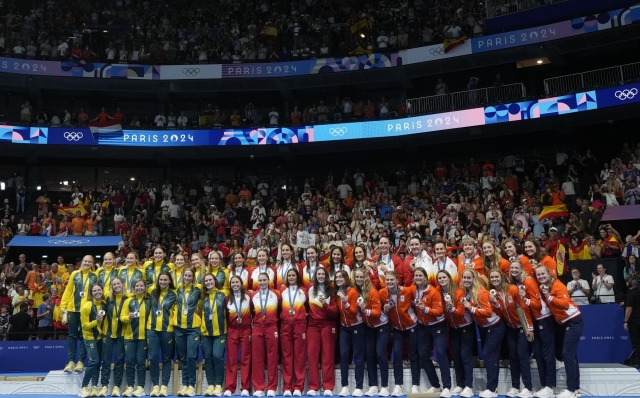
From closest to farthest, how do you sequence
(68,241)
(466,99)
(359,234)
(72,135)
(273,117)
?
(359,234), (68,241), (466,99), (72,135), (273,117)

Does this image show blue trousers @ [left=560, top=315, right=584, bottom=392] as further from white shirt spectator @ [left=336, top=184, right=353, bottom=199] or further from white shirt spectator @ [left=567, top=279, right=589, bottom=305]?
white shirt spectator @ [left=336, top=184, right=353, bottom=199]

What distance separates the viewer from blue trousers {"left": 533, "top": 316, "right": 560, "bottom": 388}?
32.2 ft

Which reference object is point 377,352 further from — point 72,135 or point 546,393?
point 72,135

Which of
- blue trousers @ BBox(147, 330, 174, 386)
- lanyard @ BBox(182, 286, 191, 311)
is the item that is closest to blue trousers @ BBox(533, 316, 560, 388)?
lanyard @ BBox(182, 286, 191, 311)

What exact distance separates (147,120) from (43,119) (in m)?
4.41

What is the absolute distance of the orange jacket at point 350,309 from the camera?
34.8 feet

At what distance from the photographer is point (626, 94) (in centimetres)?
2173

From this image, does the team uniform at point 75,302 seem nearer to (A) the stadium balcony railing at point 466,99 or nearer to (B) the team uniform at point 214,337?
(B) the team uniform at point 214,337

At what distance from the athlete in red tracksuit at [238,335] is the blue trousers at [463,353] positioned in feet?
11.6

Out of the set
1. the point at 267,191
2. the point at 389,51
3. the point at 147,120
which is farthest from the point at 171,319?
the point at 147,120

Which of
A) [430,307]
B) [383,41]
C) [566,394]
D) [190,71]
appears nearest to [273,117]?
[190,71]

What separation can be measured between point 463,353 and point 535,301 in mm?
1414

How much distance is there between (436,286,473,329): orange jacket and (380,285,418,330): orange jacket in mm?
580

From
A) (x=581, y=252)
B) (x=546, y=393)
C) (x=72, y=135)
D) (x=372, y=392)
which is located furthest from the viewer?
(x=72, y=135)
